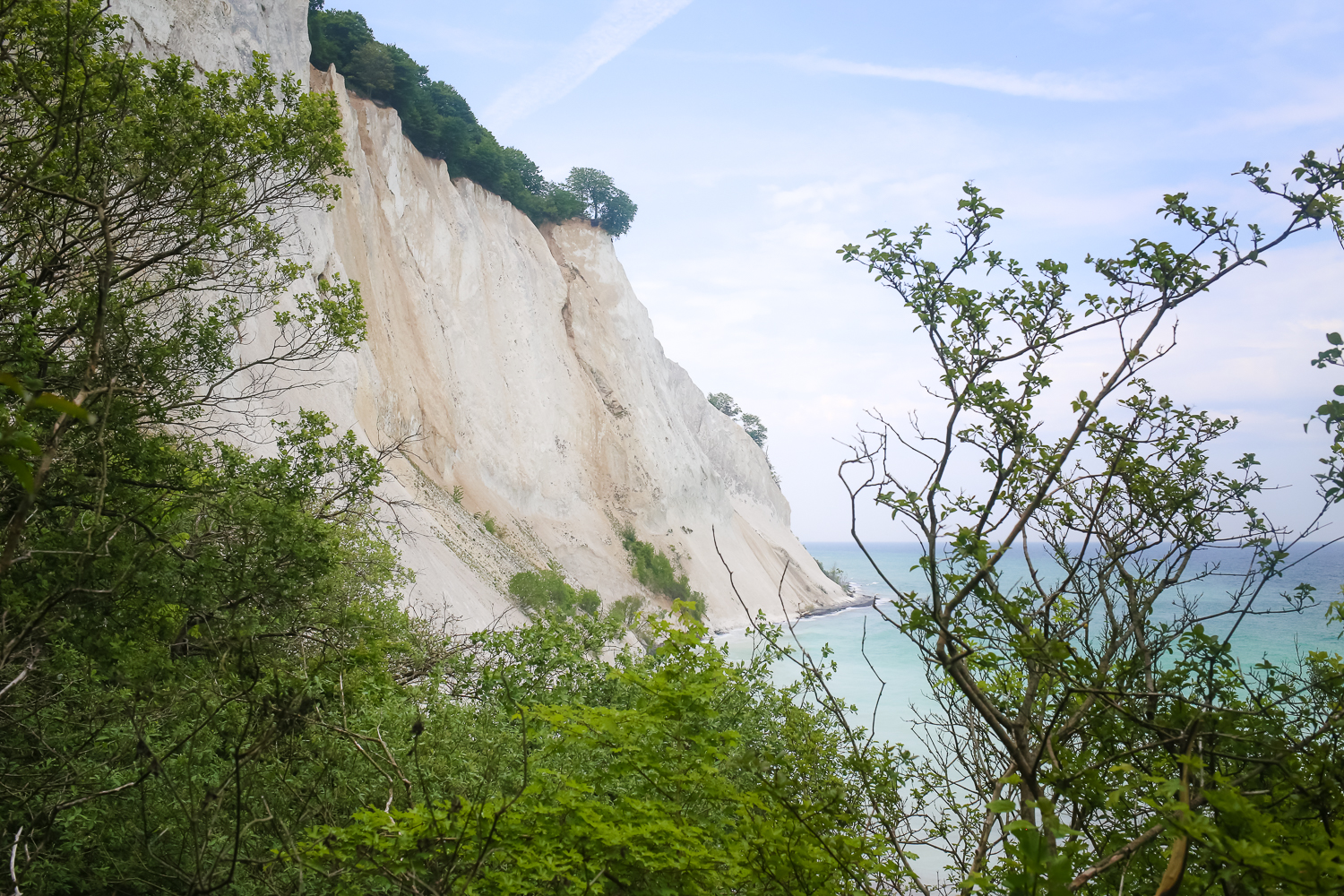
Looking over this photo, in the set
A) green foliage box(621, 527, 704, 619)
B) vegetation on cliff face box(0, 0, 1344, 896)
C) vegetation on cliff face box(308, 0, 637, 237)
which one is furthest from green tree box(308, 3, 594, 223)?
vegetation on cliff face box(0, 0, 1344, 896)

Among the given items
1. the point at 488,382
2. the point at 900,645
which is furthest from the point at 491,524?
the point at 900,645

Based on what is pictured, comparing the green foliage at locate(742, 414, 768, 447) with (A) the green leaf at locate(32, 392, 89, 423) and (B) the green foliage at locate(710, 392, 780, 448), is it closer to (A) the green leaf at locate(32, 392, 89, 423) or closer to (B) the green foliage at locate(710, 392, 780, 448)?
(B) the green foliage at locate(710, 392, 780, 448)

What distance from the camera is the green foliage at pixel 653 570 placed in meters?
35.9

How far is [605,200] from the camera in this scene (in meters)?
45.7

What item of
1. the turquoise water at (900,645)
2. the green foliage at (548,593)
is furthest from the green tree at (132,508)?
the turquoise water at (900,645)

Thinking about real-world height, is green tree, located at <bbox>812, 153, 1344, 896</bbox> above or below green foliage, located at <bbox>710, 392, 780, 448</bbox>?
below

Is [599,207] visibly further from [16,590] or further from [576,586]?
[16,590]

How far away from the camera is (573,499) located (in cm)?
3525

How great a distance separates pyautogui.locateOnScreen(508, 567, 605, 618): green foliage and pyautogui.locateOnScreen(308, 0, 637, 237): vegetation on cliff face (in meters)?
18.9

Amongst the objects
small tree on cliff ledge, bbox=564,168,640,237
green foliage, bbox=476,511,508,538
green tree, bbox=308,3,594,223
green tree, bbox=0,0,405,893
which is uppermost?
small tree on cliff ledge, bbox=564,168,640,237

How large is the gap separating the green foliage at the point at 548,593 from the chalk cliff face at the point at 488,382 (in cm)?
84

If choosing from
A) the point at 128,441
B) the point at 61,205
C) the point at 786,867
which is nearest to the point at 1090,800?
the point at 786,867

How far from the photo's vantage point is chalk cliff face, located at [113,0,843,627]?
2125cm

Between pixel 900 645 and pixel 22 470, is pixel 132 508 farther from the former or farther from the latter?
pixel 900 645
